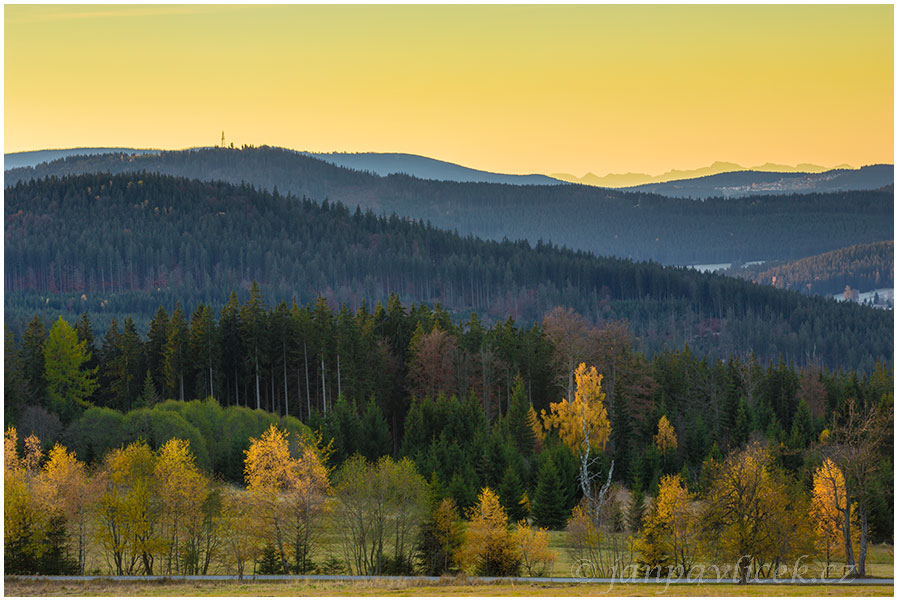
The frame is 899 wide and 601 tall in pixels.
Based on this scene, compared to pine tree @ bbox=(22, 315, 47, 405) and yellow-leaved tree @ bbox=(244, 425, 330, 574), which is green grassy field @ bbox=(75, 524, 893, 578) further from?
pine tree @ bbox=(22, 315, 47, 405)

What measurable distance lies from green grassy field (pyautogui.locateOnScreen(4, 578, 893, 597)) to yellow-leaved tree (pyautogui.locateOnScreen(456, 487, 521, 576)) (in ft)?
20.7

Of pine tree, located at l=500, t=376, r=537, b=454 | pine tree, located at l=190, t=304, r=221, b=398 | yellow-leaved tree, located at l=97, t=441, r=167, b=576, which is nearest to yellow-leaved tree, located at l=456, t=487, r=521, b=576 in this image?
yellow-leaved tree, located at l=97, t=441, r=167, b=576

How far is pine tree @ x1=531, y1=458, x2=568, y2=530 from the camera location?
74.2 m

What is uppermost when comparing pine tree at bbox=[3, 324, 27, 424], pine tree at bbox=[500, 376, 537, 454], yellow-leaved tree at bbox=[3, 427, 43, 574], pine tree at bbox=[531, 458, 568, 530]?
pine tree at bbox=[3, 324, 27, 424]

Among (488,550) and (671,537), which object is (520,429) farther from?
(488,550)

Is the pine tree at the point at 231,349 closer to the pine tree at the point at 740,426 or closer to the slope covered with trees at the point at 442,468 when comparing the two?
the slope covered with trees at the point at 442,468

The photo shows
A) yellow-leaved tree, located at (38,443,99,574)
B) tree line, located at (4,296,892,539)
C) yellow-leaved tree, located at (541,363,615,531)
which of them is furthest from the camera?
yellow-leaved tree, located at (541,363,615,531)

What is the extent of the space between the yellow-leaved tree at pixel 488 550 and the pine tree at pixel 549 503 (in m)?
15.8

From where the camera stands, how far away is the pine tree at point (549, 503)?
74.2m

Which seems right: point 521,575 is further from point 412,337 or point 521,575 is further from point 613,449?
point 412,337

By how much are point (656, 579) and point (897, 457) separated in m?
14.3

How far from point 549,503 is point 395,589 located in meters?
28.7

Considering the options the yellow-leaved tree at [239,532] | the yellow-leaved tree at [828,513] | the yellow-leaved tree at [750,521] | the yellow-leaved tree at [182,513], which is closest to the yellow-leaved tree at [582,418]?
the yellow-leaved tree at [828,513]

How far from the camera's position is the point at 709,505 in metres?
57.1
